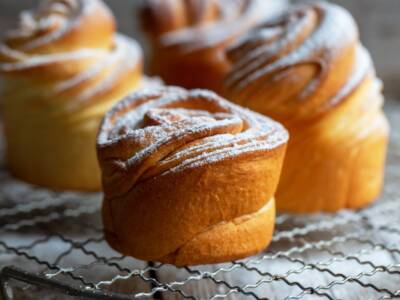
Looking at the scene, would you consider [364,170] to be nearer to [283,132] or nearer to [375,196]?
[375,196]

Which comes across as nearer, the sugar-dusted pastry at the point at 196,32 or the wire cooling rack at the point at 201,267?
the wire cooling rack at the point at 201,267

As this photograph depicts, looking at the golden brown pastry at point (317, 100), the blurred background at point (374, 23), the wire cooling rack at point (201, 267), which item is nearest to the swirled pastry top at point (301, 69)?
the golden brown pastry at point (317, 100)

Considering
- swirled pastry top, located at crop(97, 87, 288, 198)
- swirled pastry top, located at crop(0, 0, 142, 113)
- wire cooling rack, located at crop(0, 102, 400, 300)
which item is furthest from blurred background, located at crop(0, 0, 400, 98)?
swirled pastry top, located at crop(97, 87, 288, 198)

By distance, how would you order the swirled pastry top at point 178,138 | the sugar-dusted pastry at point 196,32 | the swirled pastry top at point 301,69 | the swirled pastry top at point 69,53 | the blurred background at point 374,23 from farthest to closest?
the blurred background at point 374,23
the sugar-dusted pastry at point 196,32
the swirled pastry top at point 69,53
the swirled pastry top at point 301,69
the swirled pastry top at point 178,138

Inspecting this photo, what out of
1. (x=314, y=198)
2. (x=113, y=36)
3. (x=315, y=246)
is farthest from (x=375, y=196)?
(x=113, y=36)

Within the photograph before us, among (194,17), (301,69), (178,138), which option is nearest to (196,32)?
(194,17)

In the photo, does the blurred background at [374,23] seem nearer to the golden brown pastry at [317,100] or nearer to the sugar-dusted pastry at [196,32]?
the sugar-dusted pastry at [196,32]

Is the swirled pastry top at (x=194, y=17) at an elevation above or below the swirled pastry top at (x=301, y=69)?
below
